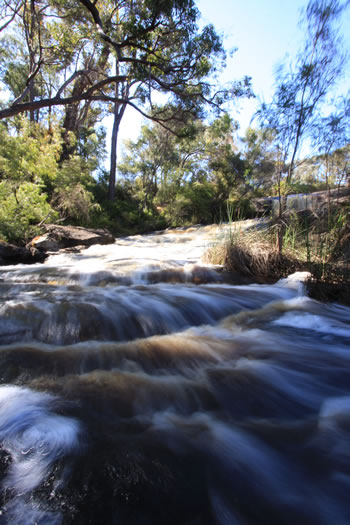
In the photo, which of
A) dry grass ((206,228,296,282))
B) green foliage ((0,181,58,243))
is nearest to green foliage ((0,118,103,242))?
green foliage ((0,181,58,243))

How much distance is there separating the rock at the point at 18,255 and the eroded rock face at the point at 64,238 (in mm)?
533

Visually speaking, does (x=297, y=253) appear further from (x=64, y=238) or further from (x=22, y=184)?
(x=22, y=184)

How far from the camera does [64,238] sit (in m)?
7.97

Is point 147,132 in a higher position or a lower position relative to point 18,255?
higher

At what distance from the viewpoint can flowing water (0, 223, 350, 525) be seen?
976mm

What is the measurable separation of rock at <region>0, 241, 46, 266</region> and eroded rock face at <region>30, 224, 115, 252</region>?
53 centimetres

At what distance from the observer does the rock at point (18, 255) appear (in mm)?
6035

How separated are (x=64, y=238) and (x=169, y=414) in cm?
744

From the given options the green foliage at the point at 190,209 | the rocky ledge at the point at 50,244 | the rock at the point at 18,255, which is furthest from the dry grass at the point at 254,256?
the green foliage at the point at 190,209

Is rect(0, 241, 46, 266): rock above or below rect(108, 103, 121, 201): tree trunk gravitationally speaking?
below

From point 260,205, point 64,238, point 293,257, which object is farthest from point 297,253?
point 260,205

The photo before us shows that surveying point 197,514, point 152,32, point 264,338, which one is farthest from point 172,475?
point 152,32

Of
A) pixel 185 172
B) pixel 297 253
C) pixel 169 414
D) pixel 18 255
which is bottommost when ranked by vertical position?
pixel 169 414

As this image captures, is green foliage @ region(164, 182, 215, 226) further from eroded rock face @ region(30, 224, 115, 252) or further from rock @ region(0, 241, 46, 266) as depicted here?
rock @ region(0, 241, 46, 266)
